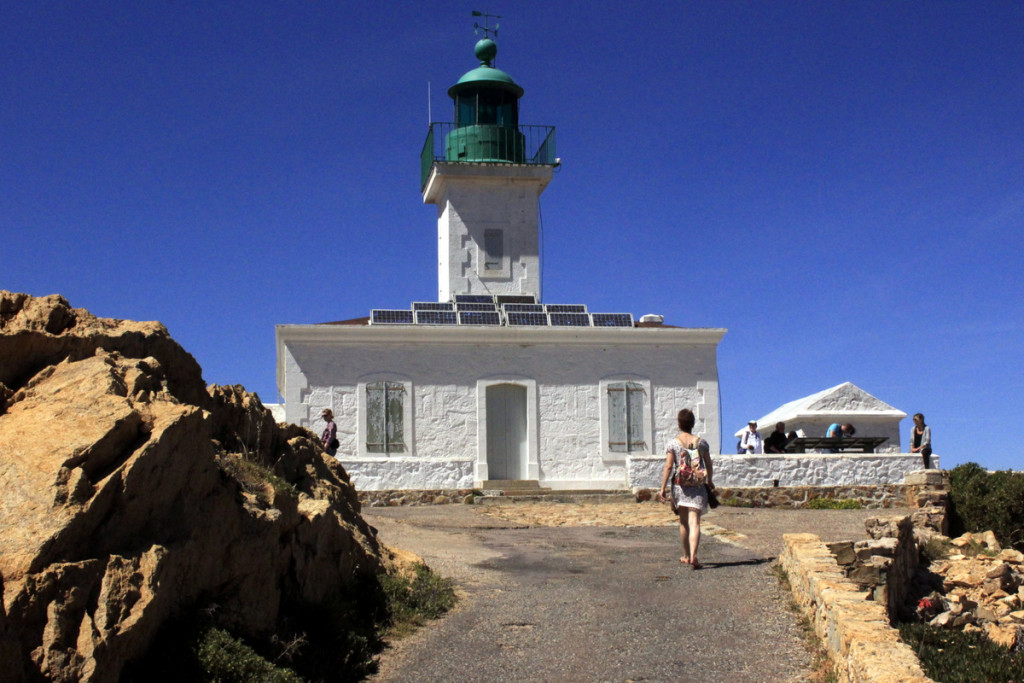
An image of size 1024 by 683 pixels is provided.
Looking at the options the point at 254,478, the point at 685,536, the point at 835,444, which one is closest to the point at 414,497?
the point at 835,444

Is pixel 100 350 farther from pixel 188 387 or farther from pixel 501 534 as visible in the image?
pixel 501 534

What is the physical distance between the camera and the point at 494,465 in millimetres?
21031

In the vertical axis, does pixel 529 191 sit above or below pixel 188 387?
above

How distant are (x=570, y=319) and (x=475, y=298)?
276 cm

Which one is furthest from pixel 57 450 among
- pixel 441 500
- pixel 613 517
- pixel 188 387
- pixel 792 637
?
pixel 441 500

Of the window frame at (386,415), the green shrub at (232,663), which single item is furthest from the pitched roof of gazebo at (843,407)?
the green shrub at (232,663)

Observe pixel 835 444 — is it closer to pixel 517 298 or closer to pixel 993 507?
pixel 993 507

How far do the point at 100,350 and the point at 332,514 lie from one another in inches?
79.3

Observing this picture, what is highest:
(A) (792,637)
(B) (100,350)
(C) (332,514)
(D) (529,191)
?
(D) (529,191)

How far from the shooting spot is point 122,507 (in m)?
4.82

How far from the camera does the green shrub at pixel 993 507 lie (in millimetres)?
15273

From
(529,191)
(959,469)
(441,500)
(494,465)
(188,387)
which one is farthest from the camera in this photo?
(529,191)

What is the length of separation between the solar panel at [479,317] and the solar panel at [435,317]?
19cm

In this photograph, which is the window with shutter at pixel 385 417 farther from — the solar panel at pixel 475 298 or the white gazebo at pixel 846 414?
the white gazebo at pixel 846 414
